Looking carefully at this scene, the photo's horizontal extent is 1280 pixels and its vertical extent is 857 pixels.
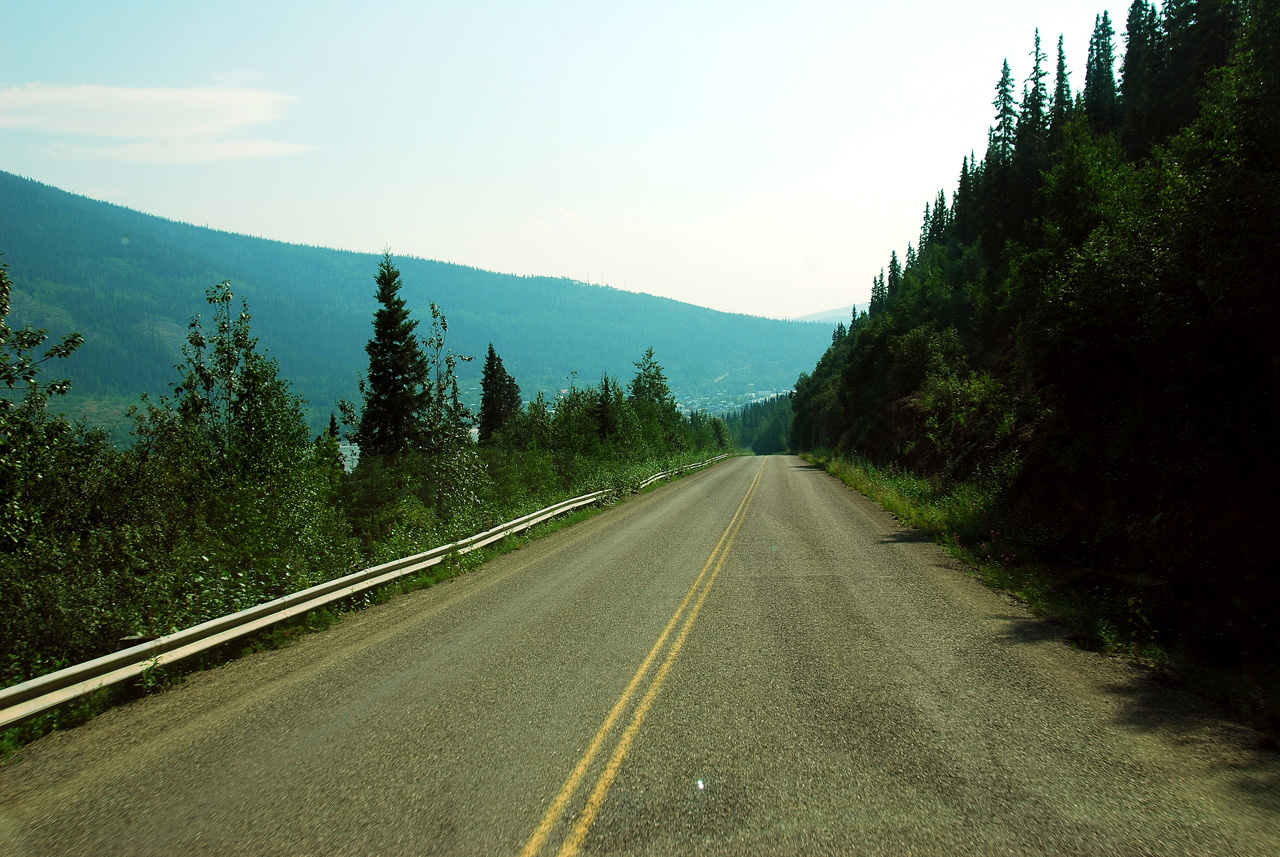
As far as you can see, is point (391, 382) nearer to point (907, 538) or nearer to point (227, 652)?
point (907, 538)

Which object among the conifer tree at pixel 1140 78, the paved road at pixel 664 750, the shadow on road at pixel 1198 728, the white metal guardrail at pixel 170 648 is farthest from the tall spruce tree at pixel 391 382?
the conifer tree at pixel 1140 78

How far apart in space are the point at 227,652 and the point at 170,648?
101 cm

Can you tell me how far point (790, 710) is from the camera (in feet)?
19.0

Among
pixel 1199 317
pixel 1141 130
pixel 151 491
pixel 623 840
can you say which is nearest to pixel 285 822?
pixel 623 840

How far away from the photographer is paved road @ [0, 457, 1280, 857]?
13.0ft

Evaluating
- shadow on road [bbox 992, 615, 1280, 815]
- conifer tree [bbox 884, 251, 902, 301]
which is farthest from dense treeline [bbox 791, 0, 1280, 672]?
conifer tree [bbox 884, 251, 902, 301]

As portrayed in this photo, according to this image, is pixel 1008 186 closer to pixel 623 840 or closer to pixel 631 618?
pixel 631 618

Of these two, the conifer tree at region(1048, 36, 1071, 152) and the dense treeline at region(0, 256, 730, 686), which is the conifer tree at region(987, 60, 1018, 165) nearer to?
the conifer tree at region(1048, 36, 1071, 152)

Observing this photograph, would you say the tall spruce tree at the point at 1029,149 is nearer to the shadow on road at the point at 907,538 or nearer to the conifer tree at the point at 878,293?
the shadow on road at the point at 907,538

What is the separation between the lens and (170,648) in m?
7.10

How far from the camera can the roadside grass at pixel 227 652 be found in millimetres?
5699

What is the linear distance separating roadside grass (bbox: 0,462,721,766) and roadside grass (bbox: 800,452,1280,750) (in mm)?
9663

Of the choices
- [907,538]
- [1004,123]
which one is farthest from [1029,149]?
[907,538]

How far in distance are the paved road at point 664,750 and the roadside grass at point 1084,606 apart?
14.8 inches
